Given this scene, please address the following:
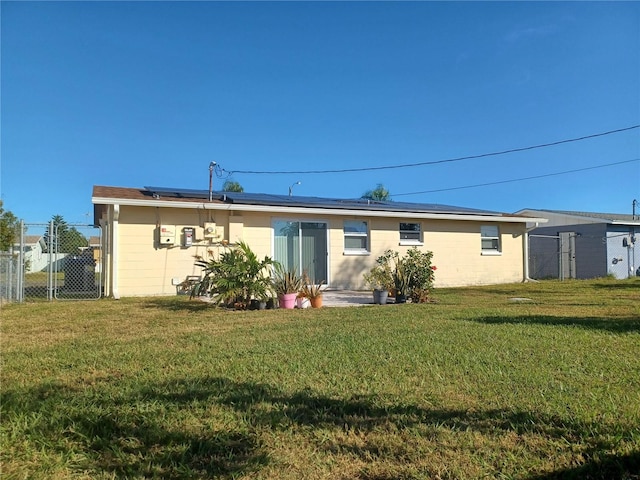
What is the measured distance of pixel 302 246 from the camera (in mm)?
13328

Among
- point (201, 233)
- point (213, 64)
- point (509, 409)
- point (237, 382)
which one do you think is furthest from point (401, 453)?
point (213, 64)

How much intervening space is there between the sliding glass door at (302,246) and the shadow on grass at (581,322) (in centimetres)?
690

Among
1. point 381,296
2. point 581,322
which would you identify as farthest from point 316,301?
point 581,322

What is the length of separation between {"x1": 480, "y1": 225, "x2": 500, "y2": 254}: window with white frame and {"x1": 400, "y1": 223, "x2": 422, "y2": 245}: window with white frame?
9.64 feet

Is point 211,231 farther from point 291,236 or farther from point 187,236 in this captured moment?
point 291,236

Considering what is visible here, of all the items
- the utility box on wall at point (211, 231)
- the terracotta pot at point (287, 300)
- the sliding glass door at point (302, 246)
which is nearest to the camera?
the terracotta pot at point (287, 300)

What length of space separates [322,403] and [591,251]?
23.2 m

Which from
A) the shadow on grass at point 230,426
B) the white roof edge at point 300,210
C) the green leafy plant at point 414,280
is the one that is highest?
the white roof edge at point 300,210

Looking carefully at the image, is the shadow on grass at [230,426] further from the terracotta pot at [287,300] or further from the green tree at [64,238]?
the green tree at [64,238]

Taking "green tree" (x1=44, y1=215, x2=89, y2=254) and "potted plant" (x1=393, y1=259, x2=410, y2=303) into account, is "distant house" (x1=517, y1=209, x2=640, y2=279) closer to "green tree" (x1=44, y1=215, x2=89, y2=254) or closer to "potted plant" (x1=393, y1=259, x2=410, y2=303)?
"potted plant" (x1=393, y1=259, x2=410, y2=303)

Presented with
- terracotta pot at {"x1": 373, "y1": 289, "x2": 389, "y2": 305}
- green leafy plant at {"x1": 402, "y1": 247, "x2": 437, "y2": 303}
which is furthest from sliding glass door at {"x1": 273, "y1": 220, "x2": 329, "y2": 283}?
green leafy plant at {"x1": 402, "y1": 247, "x2": 437, "y2": 303}

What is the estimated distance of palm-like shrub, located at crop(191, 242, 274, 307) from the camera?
8.30 metres

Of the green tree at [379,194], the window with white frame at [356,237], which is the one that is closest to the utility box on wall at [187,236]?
the window with white frame at [356,237]

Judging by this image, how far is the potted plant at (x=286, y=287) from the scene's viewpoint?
29.6 ft
